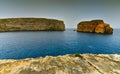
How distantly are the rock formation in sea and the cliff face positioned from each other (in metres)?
38.0

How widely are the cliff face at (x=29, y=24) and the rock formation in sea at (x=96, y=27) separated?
38.0 meters

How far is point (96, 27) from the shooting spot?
105 meters

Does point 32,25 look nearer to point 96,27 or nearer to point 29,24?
point 29,24

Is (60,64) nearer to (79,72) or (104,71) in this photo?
(79,72)

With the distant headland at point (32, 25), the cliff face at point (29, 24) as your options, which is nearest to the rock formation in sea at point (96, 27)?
the distant headland at point (32, 25)

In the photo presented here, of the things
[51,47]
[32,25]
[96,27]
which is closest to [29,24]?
[32,25]

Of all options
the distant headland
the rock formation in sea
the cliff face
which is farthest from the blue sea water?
the cliff face

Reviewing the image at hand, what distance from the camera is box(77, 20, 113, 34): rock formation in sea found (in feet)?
307

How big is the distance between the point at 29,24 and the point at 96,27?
8539 cm

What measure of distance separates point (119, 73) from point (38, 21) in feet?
498

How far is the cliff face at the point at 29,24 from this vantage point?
13838cm

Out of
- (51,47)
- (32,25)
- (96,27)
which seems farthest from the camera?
(32,25)

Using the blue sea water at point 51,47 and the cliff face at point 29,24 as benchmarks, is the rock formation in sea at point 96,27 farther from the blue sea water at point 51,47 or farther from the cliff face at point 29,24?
the blue sea water at point 51,47

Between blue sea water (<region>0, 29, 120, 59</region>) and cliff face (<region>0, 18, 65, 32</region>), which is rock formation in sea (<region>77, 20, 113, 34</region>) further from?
blue sea water (<region>0, 29, 120, 59</region>)
